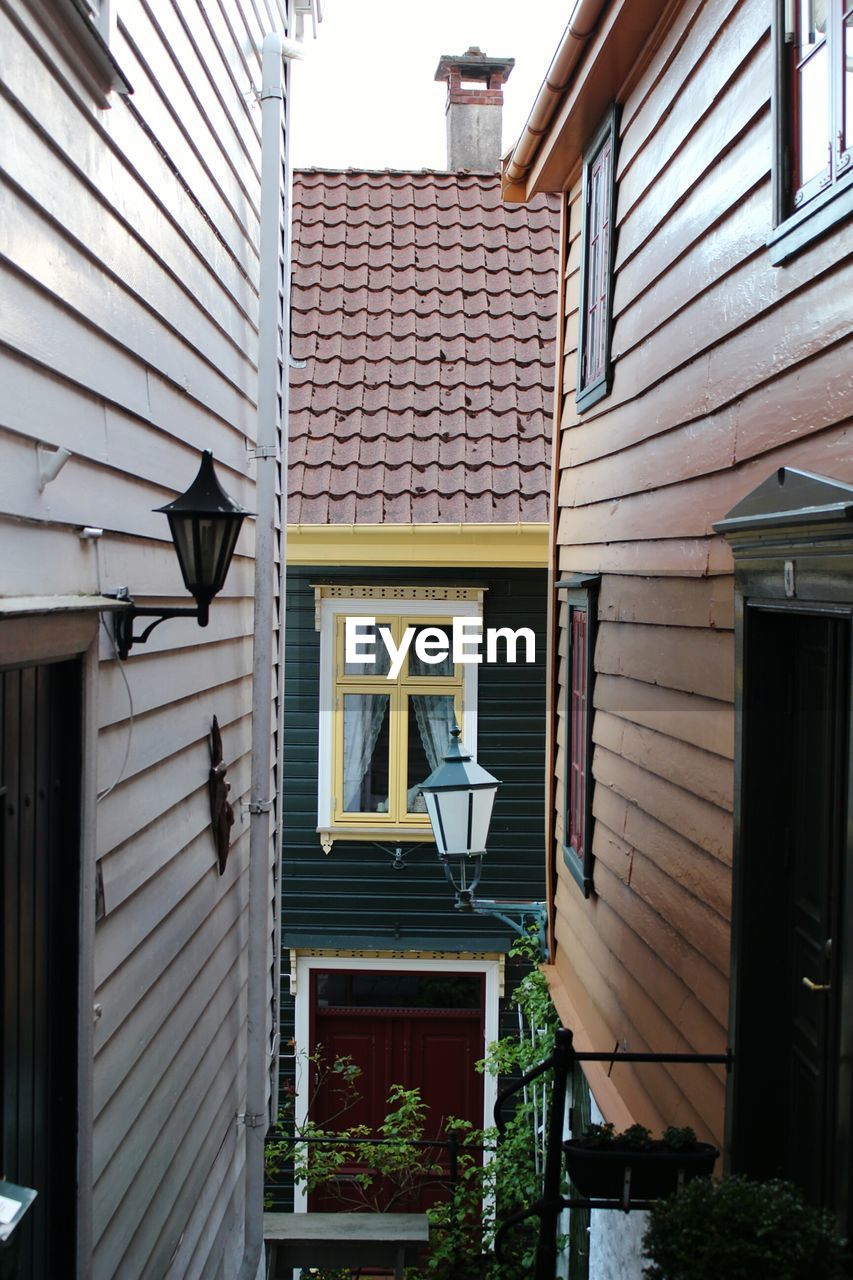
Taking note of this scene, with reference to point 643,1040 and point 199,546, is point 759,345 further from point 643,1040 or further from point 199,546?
point 643,1040

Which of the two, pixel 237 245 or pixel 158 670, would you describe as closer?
pixel 158 670

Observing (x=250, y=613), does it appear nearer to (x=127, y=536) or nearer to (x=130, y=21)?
(x=127, y=536)

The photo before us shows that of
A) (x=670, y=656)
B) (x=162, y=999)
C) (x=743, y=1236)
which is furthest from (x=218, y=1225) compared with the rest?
(x=743, y=1236)

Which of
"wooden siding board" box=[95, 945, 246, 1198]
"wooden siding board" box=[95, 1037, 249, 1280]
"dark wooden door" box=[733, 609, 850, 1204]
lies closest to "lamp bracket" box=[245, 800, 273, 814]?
"wooden siding board" box=[95, 945, 246, 1198]

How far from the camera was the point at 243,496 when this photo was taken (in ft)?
19.6

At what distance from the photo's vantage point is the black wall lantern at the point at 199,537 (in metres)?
3.78

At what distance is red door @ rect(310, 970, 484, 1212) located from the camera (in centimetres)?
1032

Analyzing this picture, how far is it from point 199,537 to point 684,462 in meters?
1.81

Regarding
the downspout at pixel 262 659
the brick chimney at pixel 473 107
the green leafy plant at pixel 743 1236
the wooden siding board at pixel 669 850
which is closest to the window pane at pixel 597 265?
the downspout at pixel 262 659

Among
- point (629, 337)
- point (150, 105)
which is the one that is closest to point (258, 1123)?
point (629, 337)

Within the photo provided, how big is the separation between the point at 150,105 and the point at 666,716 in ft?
8.98

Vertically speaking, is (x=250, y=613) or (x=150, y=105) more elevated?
(x=150, y=105)

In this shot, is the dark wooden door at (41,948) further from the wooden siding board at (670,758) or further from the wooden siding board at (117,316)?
the wooden siding board at (670,758)

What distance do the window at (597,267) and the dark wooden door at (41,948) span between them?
11.7 feet
